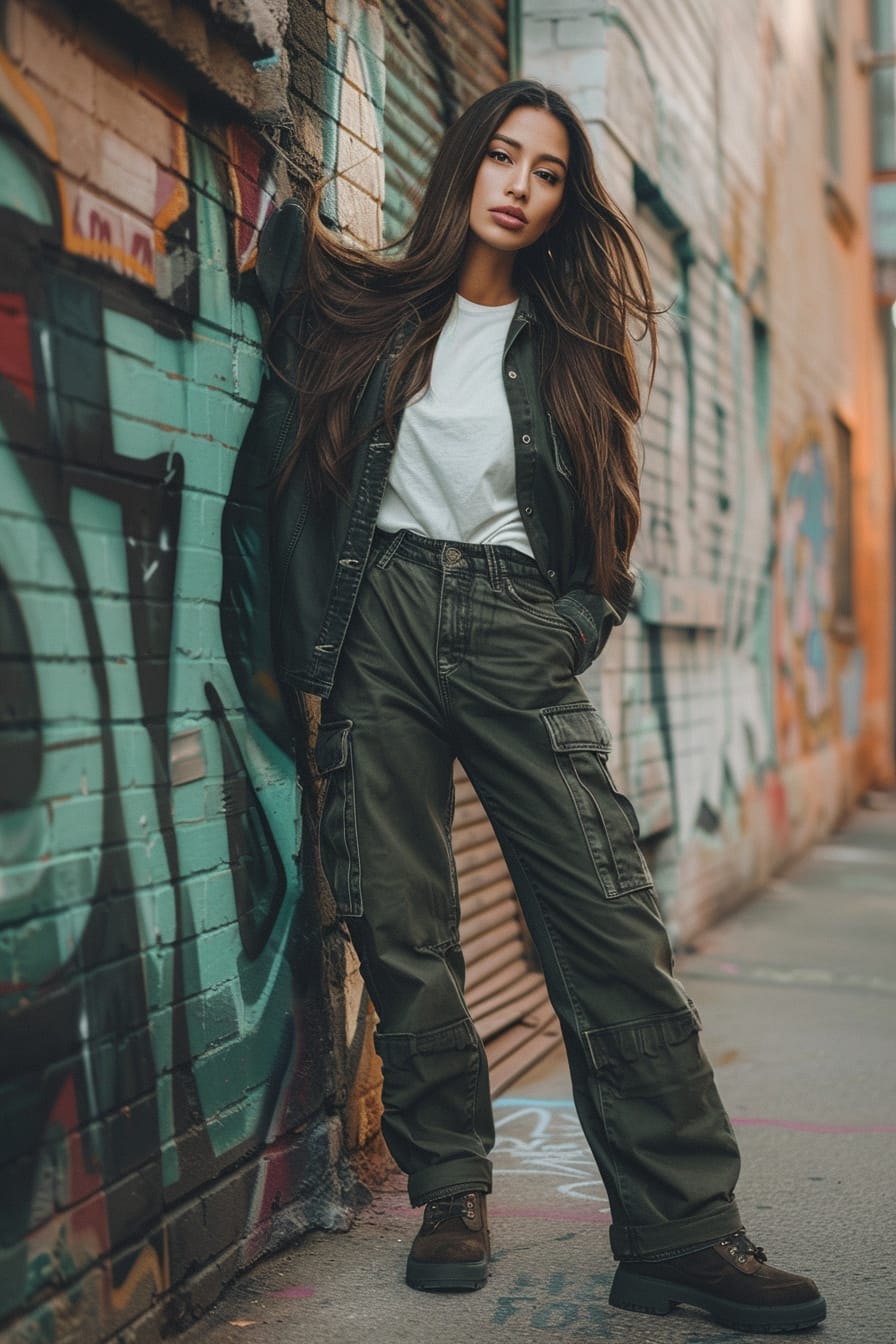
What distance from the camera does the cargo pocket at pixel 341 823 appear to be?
8.25ft

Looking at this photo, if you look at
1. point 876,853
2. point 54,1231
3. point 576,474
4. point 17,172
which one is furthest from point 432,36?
point 876,853

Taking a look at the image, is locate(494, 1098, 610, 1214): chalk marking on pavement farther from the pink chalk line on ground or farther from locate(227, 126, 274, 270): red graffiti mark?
locate(227, 126, 274, 270): red graffiti mark

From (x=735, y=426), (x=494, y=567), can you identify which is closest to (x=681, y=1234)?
(x=494, y=567)

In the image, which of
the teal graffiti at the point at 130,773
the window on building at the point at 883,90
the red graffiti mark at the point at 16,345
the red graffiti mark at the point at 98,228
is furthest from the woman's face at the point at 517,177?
the window on building at the point at 883,90

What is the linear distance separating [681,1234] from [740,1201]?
0.69 m

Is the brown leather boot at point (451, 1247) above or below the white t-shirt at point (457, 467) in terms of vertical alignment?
below

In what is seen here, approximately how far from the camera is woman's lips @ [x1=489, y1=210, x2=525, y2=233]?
258 centimetres

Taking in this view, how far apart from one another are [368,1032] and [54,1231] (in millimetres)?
1187

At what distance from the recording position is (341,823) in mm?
2529

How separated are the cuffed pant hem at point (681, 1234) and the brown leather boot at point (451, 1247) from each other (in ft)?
0.96

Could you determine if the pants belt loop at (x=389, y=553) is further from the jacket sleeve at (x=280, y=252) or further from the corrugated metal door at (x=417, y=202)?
the corrugated metal door at (x=417, y=202)

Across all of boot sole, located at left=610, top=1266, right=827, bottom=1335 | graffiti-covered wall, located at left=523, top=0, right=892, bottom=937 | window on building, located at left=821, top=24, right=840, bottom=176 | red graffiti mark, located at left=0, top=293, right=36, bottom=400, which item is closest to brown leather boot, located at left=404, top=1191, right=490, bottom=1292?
boot sole, located at left=610, top=1266, right=827, bottom=1335

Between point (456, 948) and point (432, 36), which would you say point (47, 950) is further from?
point (432, 36)

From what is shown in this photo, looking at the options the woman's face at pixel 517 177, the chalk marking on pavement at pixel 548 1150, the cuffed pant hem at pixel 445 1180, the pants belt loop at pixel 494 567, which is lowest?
the chalk marking on pavement at pixel 548 1150
